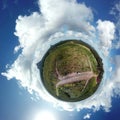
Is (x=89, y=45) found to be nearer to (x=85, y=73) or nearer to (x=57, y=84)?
(x=85, y=73)

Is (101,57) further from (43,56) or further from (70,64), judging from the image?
(43,56)

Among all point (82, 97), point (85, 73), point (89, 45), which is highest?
point (89, 45)

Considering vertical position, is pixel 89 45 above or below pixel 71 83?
above

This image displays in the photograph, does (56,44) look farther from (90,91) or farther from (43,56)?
(90,91)

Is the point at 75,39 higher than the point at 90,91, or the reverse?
the point at 75,39

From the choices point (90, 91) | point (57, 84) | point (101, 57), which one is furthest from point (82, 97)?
point (101, 57)

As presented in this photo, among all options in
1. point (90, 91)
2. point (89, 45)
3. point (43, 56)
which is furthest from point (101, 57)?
point (43, 56)
